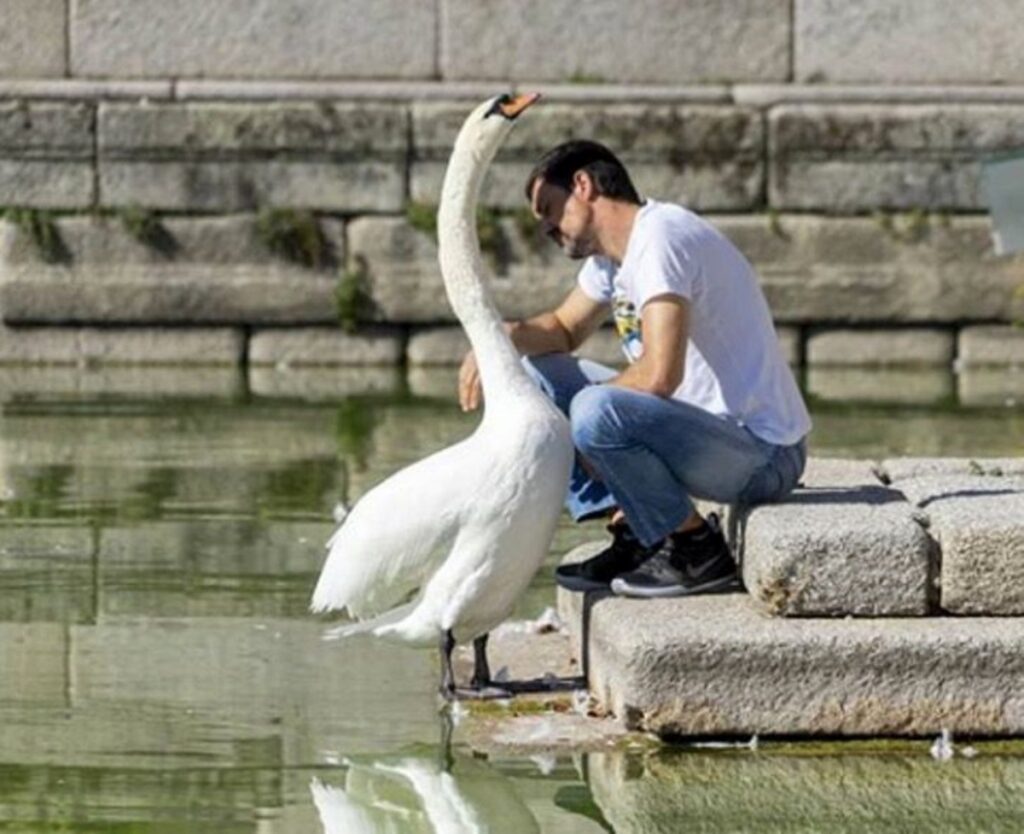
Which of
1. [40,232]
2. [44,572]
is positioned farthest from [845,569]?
[40,232]

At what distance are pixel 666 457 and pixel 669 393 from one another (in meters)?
0.17

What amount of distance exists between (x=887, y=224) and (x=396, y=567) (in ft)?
24.6

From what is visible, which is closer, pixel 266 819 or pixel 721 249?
pixel 266 819

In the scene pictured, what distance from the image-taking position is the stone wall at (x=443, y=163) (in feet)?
48.0

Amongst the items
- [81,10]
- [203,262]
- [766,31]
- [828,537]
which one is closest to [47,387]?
[203,262]

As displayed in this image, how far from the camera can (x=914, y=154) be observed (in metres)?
14.7

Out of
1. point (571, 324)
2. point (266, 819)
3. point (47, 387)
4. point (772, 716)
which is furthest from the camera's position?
point (47, 387)

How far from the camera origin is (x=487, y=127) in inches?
308

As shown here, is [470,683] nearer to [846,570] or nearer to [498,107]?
[846,570]

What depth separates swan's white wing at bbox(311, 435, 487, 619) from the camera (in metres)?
A: 7.48

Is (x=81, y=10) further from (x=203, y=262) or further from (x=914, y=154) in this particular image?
(x=914, y=154)

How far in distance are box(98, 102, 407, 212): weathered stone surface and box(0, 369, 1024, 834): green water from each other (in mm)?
2152

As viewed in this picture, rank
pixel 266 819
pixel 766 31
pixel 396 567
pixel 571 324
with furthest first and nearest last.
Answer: pixel 766 31 < pixel 571 324 < pixel 396 567 < pixel 266 819

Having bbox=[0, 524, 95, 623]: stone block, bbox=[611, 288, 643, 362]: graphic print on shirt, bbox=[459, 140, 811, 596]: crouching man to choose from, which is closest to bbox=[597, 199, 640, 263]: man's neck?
bbox=[459, 140, 811, 596]: crouching man
